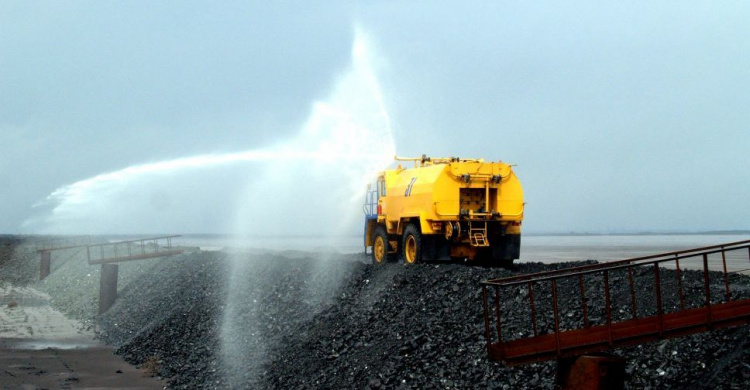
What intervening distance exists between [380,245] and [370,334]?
861 cm

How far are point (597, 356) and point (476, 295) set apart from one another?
6.53 meters

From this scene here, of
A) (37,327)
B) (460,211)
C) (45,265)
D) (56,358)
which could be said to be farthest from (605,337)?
(45,265)

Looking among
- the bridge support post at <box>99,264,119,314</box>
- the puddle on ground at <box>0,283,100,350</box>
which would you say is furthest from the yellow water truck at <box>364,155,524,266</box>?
the bridge support post at <box>99,264,119,314</box>

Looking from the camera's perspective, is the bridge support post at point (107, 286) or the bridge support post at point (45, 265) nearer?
the bridge support post at point (107, 286)

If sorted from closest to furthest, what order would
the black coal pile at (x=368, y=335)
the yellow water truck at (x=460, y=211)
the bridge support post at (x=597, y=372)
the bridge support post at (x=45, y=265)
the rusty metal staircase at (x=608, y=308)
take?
the bridge support post at (x=597, y=372) < the rusty metal staircase at (x=608, y=308) < the black coal pile at (x=368, y=335) < the yellow water truck at (x=460, y=211) < the bridge support post at (x=45, y=265)

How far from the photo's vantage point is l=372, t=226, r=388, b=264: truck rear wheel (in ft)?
77.6

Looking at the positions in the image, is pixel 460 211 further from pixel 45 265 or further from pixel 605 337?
pixel 45 265

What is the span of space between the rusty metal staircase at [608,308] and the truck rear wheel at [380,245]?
26.5 ft

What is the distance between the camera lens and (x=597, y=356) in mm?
9281

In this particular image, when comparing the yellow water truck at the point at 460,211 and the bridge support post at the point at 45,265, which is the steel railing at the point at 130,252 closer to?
the bridge support post at the point at 45,265

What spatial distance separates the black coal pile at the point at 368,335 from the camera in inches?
455

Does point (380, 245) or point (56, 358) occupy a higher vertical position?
point (380, 245)

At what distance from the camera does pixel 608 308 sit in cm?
986

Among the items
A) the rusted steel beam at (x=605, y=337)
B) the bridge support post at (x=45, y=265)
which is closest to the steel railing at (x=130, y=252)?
the bridge support post at (x=45, y=265)
